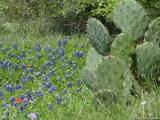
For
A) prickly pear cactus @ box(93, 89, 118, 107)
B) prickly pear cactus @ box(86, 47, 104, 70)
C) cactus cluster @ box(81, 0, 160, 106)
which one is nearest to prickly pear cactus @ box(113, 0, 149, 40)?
cactus cluster @ box(81, 0, 160, 106)

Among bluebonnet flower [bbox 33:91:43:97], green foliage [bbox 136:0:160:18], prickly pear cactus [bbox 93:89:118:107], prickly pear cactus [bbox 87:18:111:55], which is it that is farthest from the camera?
green foliage [bbox 136:0:160:18]

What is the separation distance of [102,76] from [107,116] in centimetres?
81

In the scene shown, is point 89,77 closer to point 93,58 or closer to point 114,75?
point 114,75

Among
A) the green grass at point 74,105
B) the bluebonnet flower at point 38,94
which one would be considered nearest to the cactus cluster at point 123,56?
the green grass at point 74,105

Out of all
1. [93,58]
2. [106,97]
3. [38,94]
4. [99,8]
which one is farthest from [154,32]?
[99,8]

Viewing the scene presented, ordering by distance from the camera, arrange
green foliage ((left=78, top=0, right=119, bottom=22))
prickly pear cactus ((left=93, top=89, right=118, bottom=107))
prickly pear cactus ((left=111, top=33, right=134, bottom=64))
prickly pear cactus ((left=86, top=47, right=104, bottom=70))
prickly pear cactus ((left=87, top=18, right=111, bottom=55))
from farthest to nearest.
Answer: green foliage ((left=78, top=0, right=119, bottom=22)), prickly pear cactus ((left=86, top=47, right=104, bottom=70)), prickly pear cactus ((left=87, top=18, right=111, bottom=55)), prickly pear cactus ((left=111, top=33, right=134, bottom=64)), prickly pear cactus ((left=93, top=89, right=118, bottom=107))

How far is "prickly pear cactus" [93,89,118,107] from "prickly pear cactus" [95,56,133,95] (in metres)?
0.16

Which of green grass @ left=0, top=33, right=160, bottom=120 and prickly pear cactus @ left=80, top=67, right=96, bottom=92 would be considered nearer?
green grass @ left=0, top=33, right=160, bottom=120

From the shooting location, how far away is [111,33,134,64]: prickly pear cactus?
5.44 m

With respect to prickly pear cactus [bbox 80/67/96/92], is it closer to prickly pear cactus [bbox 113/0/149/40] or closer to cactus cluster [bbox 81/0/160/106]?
cactus cluster [bbox 81/0/160/106]

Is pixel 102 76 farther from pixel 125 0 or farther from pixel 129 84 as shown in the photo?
pixel 125 0

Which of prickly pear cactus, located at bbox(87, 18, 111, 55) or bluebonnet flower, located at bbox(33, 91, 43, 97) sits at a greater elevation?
prickly pear cactus, located at bbox(87, 18, 111, 55)

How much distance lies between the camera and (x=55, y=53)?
31.1 feet

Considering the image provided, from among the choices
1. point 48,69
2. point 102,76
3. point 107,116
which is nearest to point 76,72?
point 48,69
